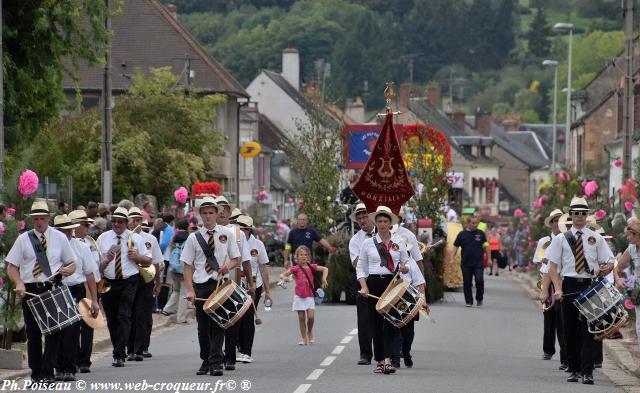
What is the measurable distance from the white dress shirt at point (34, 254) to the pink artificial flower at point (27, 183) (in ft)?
7.15

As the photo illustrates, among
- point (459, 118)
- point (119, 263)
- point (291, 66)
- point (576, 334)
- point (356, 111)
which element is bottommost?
point (576, 334)

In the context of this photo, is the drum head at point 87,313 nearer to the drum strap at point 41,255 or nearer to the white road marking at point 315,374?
the drum strap at point 41,255

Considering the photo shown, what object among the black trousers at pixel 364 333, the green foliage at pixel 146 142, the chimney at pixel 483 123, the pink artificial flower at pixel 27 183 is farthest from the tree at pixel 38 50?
the chimney at pixel 483 123

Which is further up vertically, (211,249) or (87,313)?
(211,249)

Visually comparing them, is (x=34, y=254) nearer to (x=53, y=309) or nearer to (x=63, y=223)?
(x=53, y=309)

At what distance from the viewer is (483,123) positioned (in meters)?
123

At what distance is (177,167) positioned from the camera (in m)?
42.3

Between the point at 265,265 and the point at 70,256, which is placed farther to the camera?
the point at 265,265

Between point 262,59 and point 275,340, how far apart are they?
129156 mm

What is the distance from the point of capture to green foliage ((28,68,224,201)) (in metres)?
39.7

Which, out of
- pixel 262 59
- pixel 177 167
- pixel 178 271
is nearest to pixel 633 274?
pixel 178 271

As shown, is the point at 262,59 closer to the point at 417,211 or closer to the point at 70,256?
the point at 417,211

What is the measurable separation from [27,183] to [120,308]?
5.70ft

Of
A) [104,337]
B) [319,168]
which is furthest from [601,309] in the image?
[319,168]
